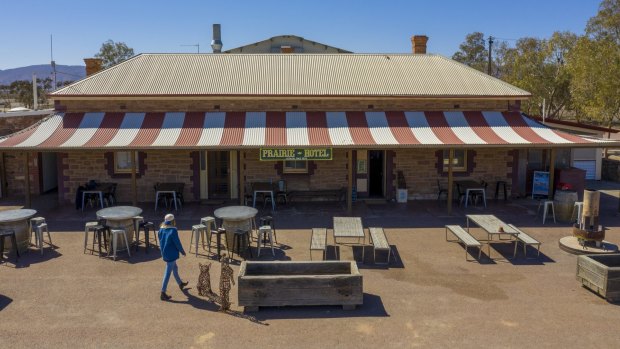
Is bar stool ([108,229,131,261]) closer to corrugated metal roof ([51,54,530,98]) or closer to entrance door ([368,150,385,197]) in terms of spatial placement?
corrugated metal roof ([51,54,530,98])

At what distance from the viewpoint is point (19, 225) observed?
945 cm

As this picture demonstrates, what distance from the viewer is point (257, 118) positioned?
13766mm

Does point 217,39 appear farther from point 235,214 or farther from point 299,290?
point 299,290

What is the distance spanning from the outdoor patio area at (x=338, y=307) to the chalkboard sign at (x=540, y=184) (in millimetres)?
3692

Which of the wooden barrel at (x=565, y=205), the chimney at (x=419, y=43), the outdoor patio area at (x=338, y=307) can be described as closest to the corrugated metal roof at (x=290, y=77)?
the chimney at (x=419, y=43)

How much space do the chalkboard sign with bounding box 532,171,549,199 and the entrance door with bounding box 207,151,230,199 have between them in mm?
9261

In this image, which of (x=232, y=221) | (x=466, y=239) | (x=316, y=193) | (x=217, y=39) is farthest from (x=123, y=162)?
(x=217, y=39)

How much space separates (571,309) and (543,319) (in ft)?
2.10

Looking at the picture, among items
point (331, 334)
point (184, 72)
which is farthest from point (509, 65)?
point (331, 334)

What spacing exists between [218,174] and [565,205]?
31.3ft

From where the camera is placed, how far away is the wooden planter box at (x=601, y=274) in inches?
278

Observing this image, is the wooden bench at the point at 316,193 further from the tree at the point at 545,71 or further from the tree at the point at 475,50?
the tree at the point at 475,50

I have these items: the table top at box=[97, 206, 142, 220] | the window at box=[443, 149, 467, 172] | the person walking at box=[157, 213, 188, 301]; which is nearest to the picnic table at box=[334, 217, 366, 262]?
the person walking at box=[157, 213, 188, 301]

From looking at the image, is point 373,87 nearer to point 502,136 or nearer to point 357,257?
point 502,136
